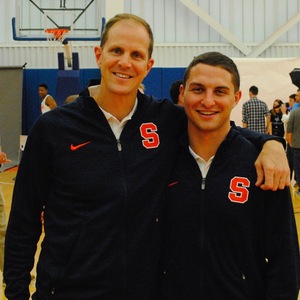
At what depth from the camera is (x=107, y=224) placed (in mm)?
1856

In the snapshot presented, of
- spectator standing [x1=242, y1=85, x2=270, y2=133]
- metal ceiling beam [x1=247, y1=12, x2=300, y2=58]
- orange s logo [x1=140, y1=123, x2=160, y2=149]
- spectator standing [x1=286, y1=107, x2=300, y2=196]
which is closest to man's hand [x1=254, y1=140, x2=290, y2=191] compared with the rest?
orange s logo [x1=140, y1=123, x2=160, y2=149]

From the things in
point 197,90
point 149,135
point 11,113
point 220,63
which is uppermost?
point 11,113

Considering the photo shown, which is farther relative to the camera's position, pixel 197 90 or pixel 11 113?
pixel 11 113

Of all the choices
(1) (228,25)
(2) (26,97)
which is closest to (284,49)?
(1) (228,25)

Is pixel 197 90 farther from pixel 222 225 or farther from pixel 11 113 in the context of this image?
pixel 11 113

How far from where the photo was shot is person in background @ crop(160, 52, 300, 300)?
188 cm

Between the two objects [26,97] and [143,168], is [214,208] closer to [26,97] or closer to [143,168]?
[143,168]

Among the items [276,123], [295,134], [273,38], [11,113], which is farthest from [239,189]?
[273,38]

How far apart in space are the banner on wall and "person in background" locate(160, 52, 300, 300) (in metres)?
11.7

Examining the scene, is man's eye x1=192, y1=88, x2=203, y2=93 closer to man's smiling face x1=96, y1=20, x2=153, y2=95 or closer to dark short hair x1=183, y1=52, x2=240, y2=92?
dark short hair x1=183, y1=52, x2=240, y2=92

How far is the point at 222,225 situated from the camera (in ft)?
6.18

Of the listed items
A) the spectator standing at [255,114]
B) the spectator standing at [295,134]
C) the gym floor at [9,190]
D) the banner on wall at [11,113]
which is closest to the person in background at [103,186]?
the gym floor at [9,190]

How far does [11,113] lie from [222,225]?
11.9 m

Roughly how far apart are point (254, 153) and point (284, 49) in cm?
1360
